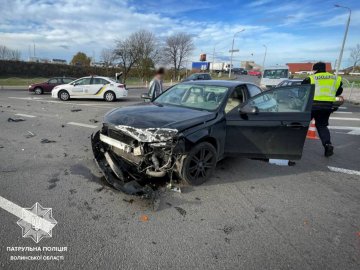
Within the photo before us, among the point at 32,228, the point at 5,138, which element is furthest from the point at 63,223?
the point at 5,138

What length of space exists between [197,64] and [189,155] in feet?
206

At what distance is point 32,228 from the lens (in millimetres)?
2637

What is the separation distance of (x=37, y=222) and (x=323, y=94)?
568 centimetres

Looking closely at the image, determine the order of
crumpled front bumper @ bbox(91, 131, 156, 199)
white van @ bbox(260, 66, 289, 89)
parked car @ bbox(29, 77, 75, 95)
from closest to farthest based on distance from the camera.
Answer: crumpled front bumper @ bbox(91, 131, 156, 199) < parked car @ bbox(29, 77, 75, 95) < white van @ bbox(260, 66, 289, 89)

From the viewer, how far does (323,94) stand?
522 cm

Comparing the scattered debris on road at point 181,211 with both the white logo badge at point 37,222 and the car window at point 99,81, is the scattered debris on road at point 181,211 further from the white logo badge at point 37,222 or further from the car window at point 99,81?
the car window at point 99,81

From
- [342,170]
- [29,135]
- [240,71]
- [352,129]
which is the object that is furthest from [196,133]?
[240,71]

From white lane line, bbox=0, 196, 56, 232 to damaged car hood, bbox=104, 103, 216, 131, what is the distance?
1.50 m

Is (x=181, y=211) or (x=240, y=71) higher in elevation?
(x=240, y=71)

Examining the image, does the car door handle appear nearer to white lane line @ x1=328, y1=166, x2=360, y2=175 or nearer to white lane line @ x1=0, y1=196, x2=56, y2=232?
white lane line @ x1=328, y1=166, x2=360, y2=175

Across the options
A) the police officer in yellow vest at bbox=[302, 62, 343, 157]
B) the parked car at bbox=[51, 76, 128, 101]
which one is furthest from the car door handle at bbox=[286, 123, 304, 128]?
the parked car at bbox=[51, 76, 128, 101]

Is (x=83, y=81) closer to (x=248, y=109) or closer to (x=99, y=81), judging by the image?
(x=99, y=81)

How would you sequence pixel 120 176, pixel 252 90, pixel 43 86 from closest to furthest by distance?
pixel 120 176 → pixel 252 90 → pixel 43 86

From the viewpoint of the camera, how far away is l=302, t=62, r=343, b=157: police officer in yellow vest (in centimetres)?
519
